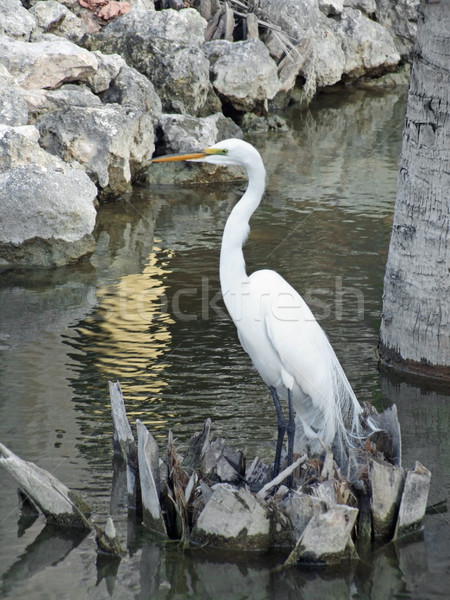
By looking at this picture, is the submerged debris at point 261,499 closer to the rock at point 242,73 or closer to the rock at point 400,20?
the rock at point 242,73

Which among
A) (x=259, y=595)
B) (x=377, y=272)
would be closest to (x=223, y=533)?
(x=259, y=595)

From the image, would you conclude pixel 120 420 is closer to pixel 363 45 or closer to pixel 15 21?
pixel 15 21

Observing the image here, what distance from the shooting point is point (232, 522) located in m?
4.00

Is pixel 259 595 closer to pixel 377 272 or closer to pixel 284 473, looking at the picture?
pixel 284 473

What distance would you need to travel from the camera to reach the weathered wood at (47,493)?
4.06 metres

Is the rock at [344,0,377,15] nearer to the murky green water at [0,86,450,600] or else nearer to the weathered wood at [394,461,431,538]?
the murky green water at [0,86,450,600]

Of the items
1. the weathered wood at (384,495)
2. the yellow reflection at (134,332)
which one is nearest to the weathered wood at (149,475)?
the weathered wood at (384,495)

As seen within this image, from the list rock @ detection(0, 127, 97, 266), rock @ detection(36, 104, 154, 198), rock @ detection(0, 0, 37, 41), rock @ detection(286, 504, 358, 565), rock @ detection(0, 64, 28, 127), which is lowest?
rock @ detection(286, 504, 358, 565)

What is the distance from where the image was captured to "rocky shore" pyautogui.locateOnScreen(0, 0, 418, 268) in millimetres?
8297

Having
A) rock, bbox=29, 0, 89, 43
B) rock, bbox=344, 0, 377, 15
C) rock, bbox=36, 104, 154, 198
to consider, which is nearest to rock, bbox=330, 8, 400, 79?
rock, bbox=344, 0, 377, 15

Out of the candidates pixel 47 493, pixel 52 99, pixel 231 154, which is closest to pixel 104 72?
pixel 52 99

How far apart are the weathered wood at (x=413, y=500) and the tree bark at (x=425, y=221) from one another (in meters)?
1.95

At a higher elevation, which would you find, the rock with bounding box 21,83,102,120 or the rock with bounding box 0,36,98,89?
the rock with bounding box 0,36,98,89

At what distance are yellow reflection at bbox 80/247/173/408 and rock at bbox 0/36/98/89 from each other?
4.11 meters
